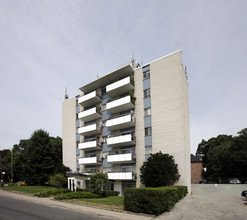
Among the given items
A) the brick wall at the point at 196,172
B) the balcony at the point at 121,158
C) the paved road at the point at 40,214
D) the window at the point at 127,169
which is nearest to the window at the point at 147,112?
the balcony at the point at 121,158

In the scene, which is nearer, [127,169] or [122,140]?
[122,140]

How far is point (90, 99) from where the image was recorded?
134ft

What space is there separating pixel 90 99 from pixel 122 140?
1168 centimetres

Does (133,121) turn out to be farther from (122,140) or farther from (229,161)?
(229,161)

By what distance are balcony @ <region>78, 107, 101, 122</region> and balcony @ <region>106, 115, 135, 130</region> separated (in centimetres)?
436

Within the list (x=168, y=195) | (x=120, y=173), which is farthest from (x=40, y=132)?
(x=168, y=195)

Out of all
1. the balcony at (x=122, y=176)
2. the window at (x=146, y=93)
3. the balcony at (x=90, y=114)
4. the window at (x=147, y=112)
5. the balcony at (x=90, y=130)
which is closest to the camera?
the balcony at (x=122, y=176)

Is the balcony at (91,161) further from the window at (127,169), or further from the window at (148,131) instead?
the window at (148,131)

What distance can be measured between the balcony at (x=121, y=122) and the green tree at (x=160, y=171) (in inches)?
281

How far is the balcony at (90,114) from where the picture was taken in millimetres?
39188

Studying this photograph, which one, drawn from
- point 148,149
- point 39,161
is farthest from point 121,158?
point 39,161

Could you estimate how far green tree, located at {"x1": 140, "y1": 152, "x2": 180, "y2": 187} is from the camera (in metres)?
26.4

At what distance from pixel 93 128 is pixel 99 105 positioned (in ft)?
14.9

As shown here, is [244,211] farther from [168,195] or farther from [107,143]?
[107,143]
